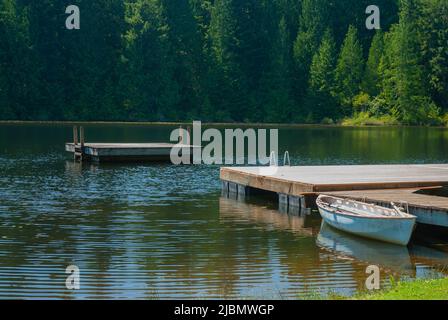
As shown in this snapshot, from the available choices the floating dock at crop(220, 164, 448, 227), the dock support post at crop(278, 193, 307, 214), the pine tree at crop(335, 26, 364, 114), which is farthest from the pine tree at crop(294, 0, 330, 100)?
the dock support post at crop(278, 193, 307, 214)

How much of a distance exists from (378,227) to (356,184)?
18.6 ft

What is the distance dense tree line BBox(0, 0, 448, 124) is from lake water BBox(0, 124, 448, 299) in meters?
68.8

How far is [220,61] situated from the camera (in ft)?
A: 360

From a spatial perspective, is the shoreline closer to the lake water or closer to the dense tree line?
the dense tree line

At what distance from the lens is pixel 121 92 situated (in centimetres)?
10769

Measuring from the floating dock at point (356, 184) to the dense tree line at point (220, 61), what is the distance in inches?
2721

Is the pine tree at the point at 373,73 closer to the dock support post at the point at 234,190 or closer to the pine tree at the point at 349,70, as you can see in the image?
the pine tree at the point at 349,70

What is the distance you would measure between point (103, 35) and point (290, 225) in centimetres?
8969

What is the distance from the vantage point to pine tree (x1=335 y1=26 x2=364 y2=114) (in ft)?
338

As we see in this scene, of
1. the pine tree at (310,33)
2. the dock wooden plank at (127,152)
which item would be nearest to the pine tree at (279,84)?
the pine tree at (310,33)

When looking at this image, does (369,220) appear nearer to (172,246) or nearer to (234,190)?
(172,246)

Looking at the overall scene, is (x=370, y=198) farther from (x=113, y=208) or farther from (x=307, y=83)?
(x=307, y=83)

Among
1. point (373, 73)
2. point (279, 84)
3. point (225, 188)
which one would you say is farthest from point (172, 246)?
point (279, 84)
